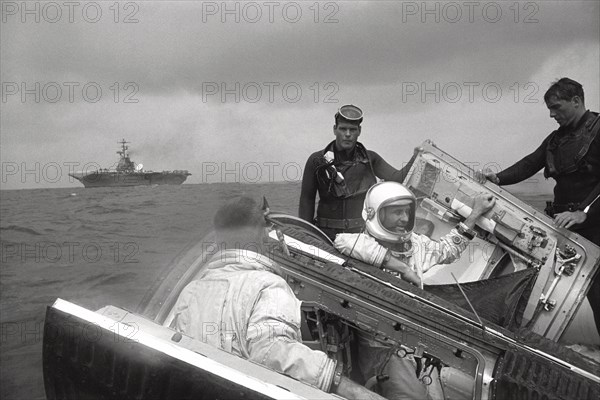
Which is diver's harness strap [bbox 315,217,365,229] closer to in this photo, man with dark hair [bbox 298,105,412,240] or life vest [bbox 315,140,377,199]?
man with dark hair [bbox 298,105,412,240]

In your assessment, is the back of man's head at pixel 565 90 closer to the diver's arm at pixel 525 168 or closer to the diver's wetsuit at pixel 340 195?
the diver's arm at pixel 525 168

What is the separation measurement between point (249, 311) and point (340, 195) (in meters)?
2.30

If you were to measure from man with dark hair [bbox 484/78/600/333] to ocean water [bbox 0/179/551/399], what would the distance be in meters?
2.20

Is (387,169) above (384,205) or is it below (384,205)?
above

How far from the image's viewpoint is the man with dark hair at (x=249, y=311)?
1852 mm

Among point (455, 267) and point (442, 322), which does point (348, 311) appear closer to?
point (442, 322)

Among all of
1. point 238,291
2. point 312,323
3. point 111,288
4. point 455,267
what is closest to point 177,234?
point 111,288

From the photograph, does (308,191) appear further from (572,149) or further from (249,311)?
(249,311)

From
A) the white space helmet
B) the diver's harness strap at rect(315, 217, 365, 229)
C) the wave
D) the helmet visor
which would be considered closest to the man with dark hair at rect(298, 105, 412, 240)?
the diver's harness strap at rect(315, 217, 365, 229)

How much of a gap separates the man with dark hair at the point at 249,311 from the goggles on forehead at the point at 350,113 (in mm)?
1966

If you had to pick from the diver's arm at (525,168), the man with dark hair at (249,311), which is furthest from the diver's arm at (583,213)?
the man with dark hair at (249,311)

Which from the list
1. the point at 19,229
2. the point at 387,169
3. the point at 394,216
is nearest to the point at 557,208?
the point at 387,169

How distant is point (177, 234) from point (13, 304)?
5670 mm

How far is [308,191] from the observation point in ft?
13.9
